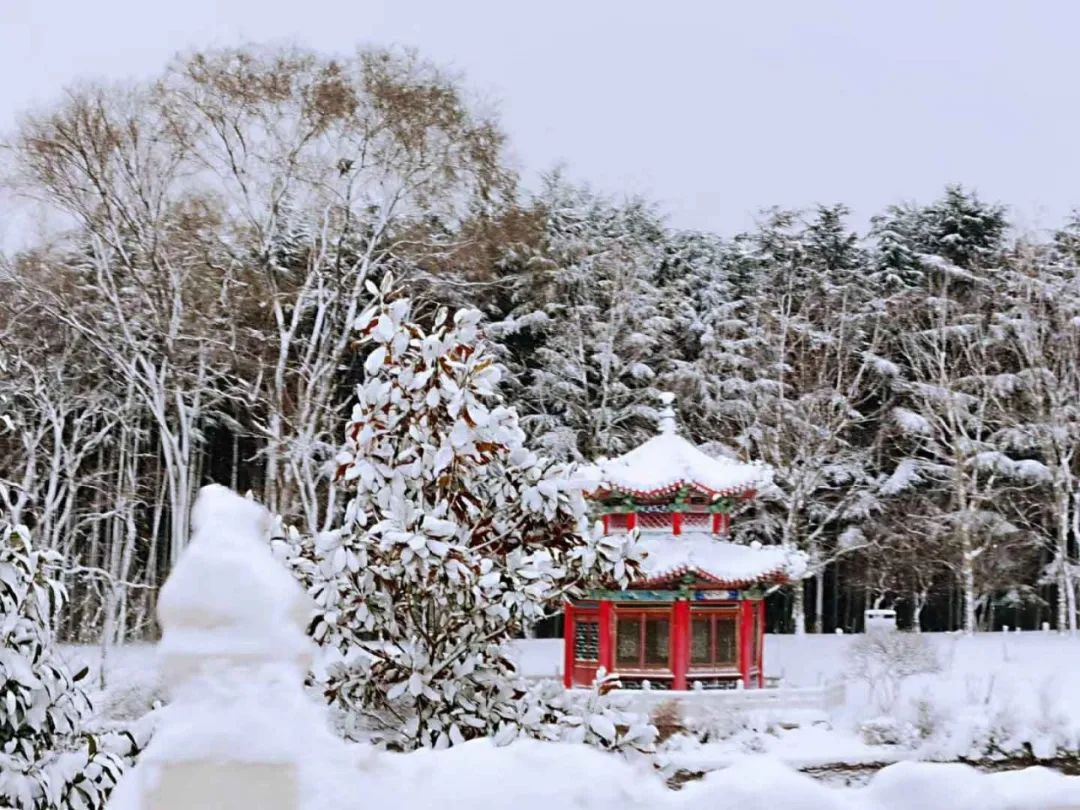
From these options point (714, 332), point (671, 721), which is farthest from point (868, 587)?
point (671, 721)

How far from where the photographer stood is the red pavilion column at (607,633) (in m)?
20.5

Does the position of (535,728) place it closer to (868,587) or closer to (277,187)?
(277,187)

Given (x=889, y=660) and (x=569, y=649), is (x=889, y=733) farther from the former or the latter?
(x=569, y=649)

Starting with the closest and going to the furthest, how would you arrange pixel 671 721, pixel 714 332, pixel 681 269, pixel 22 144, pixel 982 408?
pixel 22 144
pixel 671 721
pixel 982 408
pixel 714 332
pixel 681 269

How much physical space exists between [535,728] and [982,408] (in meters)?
22.8

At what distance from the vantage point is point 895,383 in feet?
90.6

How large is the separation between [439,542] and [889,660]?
58.3 feet

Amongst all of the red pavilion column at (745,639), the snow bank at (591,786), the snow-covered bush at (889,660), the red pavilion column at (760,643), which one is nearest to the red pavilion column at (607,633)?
the red pavilion column at (745,639)

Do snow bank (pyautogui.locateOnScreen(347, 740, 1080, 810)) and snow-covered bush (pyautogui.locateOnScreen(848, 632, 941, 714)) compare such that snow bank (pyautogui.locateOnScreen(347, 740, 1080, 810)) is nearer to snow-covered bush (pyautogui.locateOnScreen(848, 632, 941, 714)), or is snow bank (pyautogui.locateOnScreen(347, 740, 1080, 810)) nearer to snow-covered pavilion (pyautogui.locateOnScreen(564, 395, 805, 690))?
snow-covered pavilion (pyautogui.locateOnScreen(564, 395, 805, 690))

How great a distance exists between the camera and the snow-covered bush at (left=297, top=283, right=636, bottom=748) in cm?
509

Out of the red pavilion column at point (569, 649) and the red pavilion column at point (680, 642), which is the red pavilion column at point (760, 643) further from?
the red pavilion column at point (569, 649)

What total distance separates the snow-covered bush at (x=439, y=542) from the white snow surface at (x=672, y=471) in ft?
47.2

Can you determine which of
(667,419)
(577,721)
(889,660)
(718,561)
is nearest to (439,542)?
(577,721)

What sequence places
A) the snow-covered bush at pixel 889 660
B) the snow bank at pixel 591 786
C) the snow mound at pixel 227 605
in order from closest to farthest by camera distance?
1. the snow mound at pixel 227 605
2. the snow bank at pixel 591 786
3. the snow-covered bush at pixel 889 660
